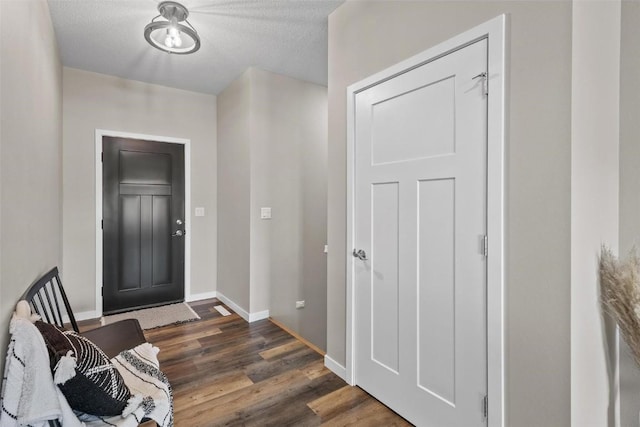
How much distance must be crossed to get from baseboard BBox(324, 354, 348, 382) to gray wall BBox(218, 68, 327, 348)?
3.94ft

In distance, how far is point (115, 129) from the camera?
11.6 feet

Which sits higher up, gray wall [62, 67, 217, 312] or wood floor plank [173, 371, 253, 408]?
gray wall [62, 67, 217, 312]

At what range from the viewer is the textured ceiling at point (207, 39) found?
7.45ft

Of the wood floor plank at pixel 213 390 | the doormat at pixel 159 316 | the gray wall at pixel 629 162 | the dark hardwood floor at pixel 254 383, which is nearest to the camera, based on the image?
the gray wall at pixel 629 162

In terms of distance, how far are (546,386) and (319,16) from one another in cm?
262

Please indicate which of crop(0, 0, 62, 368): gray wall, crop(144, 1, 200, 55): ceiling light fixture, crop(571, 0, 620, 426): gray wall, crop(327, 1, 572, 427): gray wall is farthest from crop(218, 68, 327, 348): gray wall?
crop(571, 0, 620, 426): gray wall

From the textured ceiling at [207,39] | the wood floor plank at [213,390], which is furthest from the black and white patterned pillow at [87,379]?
the textured ceiling at [207,39]

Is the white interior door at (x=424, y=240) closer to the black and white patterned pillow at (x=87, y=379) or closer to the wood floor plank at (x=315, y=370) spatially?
the wood floor plank at (x=315, y=370)

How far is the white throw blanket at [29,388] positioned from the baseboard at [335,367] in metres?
1.56

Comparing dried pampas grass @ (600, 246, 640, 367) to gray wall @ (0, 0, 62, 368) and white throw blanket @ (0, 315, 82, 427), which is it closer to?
white throw blanket @ (0, 315, 82, 427)

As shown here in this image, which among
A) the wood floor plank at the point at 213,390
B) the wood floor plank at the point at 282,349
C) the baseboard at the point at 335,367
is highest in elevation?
the baseboard at the point at 335,367

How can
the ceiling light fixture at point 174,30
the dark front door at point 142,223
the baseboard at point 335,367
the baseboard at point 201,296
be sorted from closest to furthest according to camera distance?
the ceiling light fixture at point 174,30 → the baseboard at point 335,367 → the dark front door at point 142,223 → the baseboard at point 201,296

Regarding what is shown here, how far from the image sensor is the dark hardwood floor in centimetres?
183

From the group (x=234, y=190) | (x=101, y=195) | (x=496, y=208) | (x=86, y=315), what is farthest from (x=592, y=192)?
(x=86, y=315)
